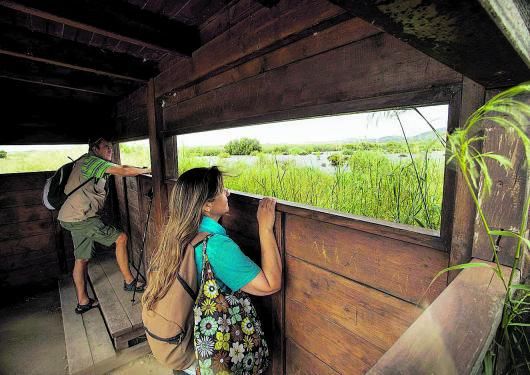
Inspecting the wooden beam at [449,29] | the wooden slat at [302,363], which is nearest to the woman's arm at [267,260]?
the wooden slat at [302,363]

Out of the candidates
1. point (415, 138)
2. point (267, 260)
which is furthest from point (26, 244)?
point (415, 138)

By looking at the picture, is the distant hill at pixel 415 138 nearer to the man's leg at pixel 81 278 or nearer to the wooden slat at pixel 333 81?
the wooden slat at pixel 333 81

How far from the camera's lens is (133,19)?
80.4 inches

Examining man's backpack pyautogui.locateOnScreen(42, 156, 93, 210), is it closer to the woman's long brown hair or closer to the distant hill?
the woman's long brown hair

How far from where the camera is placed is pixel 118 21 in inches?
77.6

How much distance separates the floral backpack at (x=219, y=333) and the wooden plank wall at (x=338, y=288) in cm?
40

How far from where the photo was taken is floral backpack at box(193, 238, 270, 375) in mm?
1558

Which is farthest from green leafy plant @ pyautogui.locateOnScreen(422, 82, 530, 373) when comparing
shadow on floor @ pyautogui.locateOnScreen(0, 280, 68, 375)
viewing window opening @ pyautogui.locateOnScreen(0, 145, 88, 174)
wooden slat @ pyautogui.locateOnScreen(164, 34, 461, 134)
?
viewing window opening @ pyautogui.locateOnScreen(0, 145, 88, 174)

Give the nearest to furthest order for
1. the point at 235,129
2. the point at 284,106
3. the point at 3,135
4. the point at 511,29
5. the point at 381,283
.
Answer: the point at 511,29 → the point at 381,283 → the point at 284,106 → the point at 235,129 → the point at 3,135

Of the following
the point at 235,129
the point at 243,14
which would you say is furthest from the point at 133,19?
the point at 235,129

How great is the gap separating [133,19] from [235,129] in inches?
43.9

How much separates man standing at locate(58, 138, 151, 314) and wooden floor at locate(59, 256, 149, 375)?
0.26 meters

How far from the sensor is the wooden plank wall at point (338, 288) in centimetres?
122

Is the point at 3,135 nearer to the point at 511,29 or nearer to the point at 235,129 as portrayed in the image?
the point at 235,129
